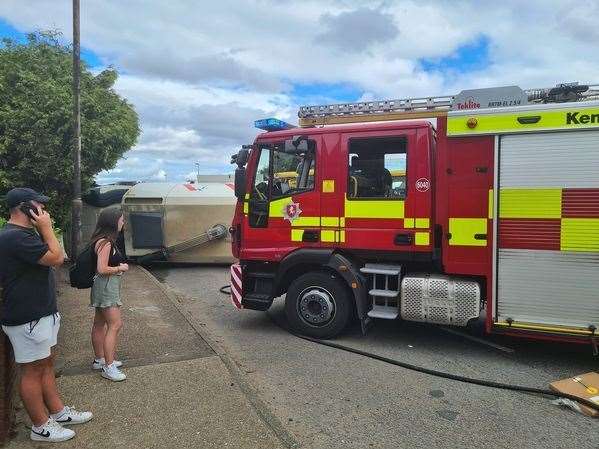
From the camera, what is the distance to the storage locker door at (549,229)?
4.69m

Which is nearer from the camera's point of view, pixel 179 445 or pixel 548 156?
pixel 179 445

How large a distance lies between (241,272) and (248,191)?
3.51 feet

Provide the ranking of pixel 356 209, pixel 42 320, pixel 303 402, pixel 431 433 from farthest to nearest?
1. pixel 356 209
2. pixel 303 402
3. pixel 431 433
4. pixel 42 320

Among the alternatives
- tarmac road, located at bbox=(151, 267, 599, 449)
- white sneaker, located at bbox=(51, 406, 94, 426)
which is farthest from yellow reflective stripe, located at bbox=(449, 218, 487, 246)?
white sneaker, located at bbox=(51, 406, 94, 426)

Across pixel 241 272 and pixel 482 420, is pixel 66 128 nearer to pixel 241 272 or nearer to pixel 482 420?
pixel 241 272

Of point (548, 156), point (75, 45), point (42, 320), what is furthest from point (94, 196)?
point (548, 156)

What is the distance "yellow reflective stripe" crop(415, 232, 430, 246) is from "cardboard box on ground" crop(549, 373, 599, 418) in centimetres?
186

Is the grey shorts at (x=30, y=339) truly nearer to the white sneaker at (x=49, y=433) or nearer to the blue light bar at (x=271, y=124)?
the white sneaker at (x=49, y=433)

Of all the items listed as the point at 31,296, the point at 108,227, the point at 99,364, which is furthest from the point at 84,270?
the point at 31,296

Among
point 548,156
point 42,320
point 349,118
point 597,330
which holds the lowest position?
point 597,330

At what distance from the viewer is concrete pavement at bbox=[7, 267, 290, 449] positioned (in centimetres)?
336

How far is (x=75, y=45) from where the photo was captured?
9.98 metres

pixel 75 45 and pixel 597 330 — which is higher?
pixel 75 45

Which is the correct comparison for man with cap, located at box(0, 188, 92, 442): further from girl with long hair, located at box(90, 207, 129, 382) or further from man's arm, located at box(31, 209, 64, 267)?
girl with long hair, located at box(90, 207, 129, 382)
